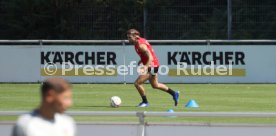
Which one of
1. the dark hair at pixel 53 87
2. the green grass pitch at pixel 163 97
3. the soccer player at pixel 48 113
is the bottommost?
the green grass pitch at pixel 163 97

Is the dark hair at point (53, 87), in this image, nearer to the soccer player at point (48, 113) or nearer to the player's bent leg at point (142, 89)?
the soccer player at point (48, 113)

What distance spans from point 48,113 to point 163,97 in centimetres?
1688

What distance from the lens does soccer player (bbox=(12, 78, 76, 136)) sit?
5914 mm

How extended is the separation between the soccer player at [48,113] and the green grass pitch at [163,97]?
24.8 ft

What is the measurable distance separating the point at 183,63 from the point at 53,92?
23446 millimetres

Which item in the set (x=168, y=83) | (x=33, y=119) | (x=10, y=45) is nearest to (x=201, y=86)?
(x=168, y=83)

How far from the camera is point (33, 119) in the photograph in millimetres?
5965

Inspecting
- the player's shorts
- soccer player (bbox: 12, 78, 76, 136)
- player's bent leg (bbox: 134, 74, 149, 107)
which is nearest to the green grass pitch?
player's bent leg (bbox: 134, 74, 149, 107)

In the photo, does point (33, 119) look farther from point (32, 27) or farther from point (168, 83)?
point (32, 27)

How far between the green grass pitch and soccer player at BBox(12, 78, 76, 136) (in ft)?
24.8

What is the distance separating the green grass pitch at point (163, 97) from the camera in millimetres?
18641
